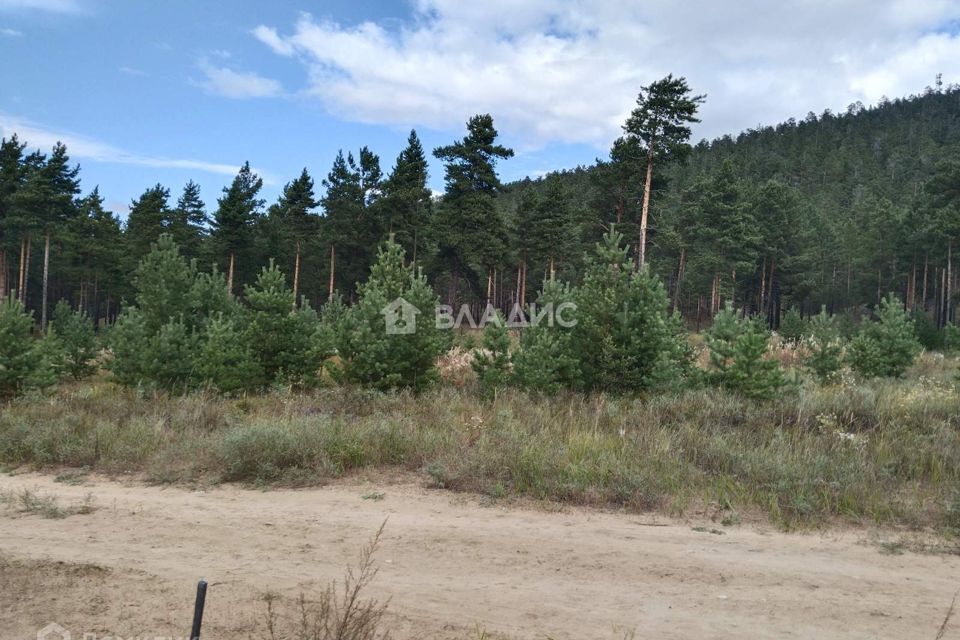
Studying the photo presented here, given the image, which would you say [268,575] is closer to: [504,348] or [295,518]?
[295,518]

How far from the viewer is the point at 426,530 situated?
5.60 metres

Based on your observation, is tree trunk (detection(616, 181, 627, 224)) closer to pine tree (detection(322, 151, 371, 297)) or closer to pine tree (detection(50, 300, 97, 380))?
pine tree (detection(322, 151, 371, 297))

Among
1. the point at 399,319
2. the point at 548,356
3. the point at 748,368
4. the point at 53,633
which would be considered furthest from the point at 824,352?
the point at 53,633

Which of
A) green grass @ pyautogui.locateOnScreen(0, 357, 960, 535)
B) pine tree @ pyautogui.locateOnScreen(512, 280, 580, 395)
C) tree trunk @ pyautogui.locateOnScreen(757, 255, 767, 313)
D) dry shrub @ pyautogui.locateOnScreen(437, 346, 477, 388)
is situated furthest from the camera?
tree trunk @ pyautogui.locateOnScreen(757, 255, 767, 313)

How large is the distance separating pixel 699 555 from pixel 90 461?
7.97m

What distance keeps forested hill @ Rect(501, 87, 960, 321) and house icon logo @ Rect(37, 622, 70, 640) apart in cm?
2743

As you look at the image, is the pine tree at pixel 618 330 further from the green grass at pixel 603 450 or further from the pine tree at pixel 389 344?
the pine tree at pixel 389 344

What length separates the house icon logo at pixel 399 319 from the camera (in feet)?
46.8

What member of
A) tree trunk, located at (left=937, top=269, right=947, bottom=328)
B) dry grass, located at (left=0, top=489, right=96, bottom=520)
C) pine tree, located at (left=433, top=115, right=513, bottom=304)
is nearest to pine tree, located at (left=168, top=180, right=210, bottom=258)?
pine tree, located at (left=433, top=115, right=513, bottom=304)

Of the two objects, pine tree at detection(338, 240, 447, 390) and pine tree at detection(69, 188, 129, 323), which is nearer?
pine tree at detection(338, 240, 447, 390)

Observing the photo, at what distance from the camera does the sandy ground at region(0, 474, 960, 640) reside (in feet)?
12.9

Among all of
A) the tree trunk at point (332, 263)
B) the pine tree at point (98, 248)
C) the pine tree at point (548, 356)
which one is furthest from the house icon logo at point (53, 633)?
the pine tree at point (98, 248)

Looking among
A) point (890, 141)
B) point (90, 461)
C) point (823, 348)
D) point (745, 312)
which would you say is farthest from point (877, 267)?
point (890, 141)

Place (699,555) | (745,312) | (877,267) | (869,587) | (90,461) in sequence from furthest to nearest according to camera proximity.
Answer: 1. (745,312)
2. (877,267)
3. (90,461)
4. (699,555)
5. (869,587)
